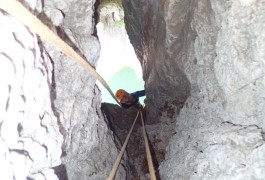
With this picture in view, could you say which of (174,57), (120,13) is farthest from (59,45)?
(120,13)

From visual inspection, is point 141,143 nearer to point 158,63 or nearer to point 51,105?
point 158,63

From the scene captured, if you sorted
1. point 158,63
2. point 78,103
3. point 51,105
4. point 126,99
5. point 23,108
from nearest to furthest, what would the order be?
point 23,108 < point 51,105 < point 78,103 < point 158,63 < point 126,99

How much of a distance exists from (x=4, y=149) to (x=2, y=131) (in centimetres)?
11

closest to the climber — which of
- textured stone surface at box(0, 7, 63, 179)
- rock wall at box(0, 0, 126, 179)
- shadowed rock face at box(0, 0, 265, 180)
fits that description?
shadowed rock face at box(0, 0, 265, 180)

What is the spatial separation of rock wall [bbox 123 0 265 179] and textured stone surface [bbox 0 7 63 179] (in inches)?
63.9

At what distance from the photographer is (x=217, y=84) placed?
3.19 metres

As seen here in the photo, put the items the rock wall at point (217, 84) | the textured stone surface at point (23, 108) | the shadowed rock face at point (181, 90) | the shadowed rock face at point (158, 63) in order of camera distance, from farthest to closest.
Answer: the shadowed rock face at point (158, 63)
the rock wall at point (217, 84)
the shadowed rock face at point (181, 90)
the textured stone surface at point (23, 108)

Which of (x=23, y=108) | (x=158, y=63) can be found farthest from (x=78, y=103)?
(x=158, y=63)

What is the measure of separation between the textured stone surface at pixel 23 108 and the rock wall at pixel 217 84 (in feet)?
5.32

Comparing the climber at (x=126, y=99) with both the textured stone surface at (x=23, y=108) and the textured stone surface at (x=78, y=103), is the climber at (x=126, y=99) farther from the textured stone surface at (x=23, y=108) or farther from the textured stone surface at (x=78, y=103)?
the textured stone surface at (x=23, y=108)

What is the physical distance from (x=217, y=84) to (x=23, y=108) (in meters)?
2.32

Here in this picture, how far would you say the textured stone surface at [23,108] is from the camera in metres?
1.45

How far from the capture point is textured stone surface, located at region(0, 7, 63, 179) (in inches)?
57.1

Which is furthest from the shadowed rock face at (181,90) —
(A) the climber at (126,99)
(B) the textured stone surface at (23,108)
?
(A) the climber at (126,99)
